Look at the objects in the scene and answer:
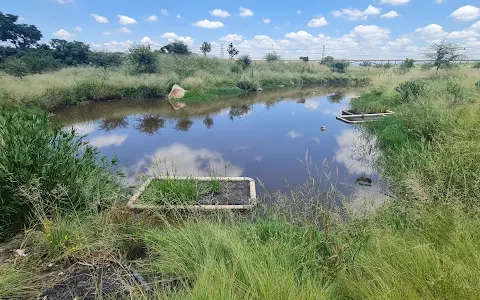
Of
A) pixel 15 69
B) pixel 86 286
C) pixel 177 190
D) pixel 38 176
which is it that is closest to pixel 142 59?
pixel 15 69

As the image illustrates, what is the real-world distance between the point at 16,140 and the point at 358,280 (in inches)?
139

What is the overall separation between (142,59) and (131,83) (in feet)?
22.0

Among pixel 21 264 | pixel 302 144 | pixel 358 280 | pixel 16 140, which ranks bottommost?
pixel 302 144

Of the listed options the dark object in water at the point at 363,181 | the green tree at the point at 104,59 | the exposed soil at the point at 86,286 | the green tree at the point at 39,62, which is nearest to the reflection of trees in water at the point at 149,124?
the dark object in water at the point at 363,181

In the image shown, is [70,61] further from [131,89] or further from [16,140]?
[16,140]

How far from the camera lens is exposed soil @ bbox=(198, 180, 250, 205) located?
15.6ft

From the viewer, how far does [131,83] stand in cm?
1983

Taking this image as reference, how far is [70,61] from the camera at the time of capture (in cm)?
2878

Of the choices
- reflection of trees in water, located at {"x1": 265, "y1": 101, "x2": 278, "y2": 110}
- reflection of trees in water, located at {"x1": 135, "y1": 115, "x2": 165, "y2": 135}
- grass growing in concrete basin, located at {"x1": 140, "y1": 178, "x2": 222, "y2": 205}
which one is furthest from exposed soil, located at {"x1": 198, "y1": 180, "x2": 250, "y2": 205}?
reflection of trees in water, located at {"x1": 265, "y1": 101, "x2": 278, "y2": 110}

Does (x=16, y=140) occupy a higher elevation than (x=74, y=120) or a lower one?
higher

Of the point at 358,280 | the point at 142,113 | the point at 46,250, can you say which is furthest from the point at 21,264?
the point at 142,113

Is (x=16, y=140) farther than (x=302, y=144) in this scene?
No

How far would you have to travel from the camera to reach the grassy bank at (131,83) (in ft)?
44.8

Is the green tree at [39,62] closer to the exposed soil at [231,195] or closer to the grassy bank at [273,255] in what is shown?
the exposed soil at [231,195]
